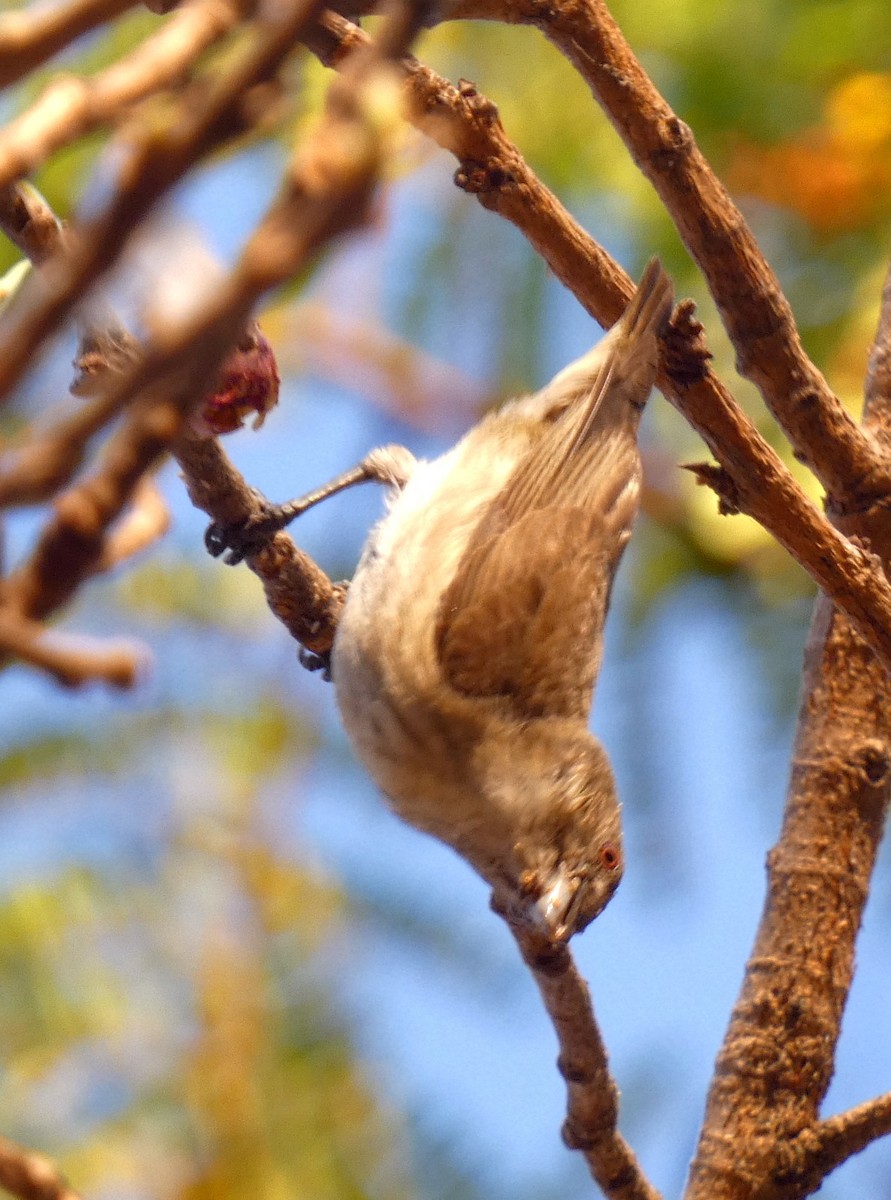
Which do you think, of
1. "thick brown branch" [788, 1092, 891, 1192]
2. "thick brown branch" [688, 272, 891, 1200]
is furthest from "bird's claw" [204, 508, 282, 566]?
"thick brown branch" [788, 1092, 891, 1192]

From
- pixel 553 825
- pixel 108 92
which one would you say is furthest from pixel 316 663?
pixel 108 92

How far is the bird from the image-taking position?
10.3 feet

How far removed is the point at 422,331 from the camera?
5227 millimetres

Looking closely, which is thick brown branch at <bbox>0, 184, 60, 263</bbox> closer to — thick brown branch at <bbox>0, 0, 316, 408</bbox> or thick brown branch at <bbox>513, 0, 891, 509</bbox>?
thick brown branch at <bbox>513, 0, 891, 509</bbox>

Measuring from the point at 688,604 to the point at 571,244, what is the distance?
255 cm

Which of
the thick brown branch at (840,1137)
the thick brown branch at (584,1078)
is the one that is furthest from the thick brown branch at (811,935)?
the thick brown branch at (584,1078)

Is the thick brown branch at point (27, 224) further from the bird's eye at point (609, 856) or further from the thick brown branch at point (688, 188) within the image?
the bird's eye at point (609, 856)

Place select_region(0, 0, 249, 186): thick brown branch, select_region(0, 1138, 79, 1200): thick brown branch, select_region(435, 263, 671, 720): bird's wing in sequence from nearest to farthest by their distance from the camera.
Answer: select_region(0, 0, 249, 186): thick brown branch
select_region(0, 1138, 79, 1200): thick brown branch
select_region(435, 263, 671, 720): bird's wing

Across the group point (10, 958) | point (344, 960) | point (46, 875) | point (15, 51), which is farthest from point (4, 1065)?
point (15, 51)

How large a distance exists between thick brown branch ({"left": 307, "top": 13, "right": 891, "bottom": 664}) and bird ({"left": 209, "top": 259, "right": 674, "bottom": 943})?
49cm

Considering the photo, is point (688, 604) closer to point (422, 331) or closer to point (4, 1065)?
point (422, 331)

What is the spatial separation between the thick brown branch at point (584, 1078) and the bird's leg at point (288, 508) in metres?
0.93

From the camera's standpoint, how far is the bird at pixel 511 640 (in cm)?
315

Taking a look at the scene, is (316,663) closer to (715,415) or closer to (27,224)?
(715,415)
